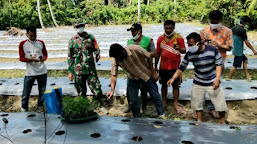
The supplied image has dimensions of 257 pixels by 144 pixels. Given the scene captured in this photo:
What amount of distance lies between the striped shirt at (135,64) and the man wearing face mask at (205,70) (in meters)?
0.45

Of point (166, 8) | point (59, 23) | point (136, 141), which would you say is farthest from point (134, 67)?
point (59, 23)

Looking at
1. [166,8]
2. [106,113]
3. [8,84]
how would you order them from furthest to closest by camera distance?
[166,8] → [8,84] → [106,113]

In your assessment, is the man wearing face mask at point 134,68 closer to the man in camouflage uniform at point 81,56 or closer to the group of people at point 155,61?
the group of people at point 155,61

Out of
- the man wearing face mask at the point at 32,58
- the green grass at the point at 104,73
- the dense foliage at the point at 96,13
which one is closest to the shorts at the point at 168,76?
the man wearing face mask at the point at 32,58

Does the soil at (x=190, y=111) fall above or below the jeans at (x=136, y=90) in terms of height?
below

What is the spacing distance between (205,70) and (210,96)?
0.35 meters

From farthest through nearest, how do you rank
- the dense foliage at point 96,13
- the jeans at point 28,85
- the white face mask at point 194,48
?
1. the dense foliage at point 96,13
2. the jeans at point 28,85
3. the white face mask at point 194,48

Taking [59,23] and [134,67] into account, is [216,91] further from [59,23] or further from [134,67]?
[59,23]

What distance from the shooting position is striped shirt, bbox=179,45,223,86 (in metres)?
2.73

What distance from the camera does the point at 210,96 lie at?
2881 mm

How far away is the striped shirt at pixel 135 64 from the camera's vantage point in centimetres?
280

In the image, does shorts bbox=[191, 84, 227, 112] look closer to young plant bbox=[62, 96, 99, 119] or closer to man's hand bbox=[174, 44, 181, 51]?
man's hand bbox=[174, 44, 181, 51]

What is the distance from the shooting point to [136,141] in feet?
6.81

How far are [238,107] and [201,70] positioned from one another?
130 centimetres
